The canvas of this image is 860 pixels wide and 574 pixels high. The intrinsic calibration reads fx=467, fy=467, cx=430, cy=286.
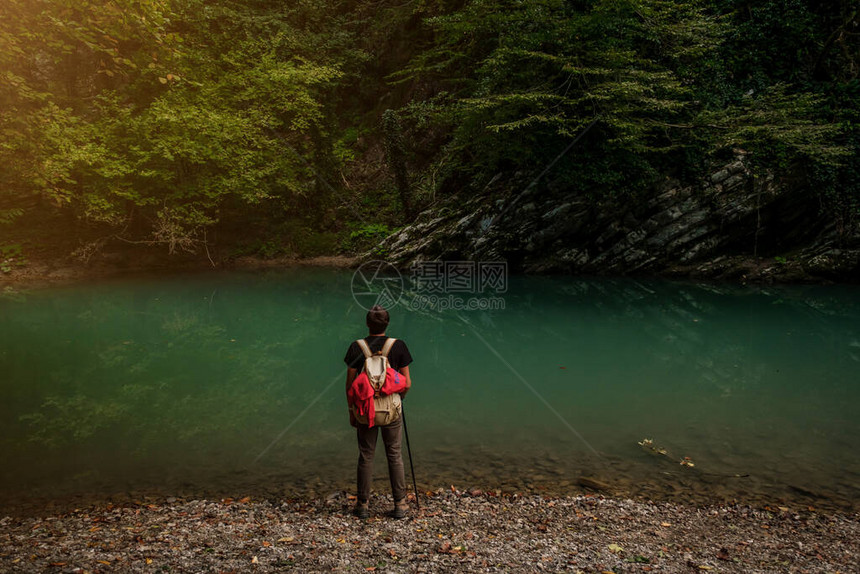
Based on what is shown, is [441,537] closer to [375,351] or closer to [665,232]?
[375,351]

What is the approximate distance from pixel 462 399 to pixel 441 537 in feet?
12.6

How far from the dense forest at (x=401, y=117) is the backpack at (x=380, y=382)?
11.4m

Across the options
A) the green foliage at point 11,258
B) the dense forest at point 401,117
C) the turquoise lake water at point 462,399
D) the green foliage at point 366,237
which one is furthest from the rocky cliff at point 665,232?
the green foliage at point 11,258

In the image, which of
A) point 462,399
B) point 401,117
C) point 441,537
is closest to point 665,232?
point 401,117

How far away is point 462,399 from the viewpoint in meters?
7.82

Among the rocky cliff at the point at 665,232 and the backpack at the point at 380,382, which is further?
A: the rocky cliff at the point at 665,232

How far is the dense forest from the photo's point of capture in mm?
16922

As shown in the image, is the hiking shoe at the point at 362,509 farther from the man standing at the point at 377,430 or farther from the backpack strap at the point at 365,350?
the backpack strap at the point at 365,350

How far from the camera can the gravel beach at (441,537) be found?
11.6ft

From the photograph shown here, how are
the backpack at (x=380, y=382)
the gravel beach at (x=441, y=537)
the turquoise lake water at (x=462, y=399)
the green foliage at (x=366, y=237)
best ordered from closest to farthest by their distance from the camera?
1. the gravel beach at (x=441, y=537)
2. the backpack at (x=380, y=382)
3. the turquoise lake water at (x=462, y=399)
4. the green foliage at (x=366, y=237)

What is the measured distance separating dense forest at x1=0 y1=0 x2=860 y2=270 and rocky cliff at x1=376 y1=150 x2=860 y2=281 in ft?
2.22

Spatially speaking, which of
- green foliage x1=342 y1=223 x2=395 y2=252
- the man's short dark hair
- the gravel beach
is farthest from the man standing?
green foliage x1=342 y1=223 x2=395 y2=252

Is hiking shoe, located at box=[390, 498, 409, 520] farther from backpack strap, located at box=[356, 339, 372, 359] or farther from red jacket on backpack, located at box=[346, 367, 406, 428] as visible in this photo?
backpack strap, located at box=[356, 339, 372, 359]

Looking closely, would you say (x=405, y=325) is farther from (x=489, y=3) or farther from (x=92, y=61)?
(x=92, y=61)
